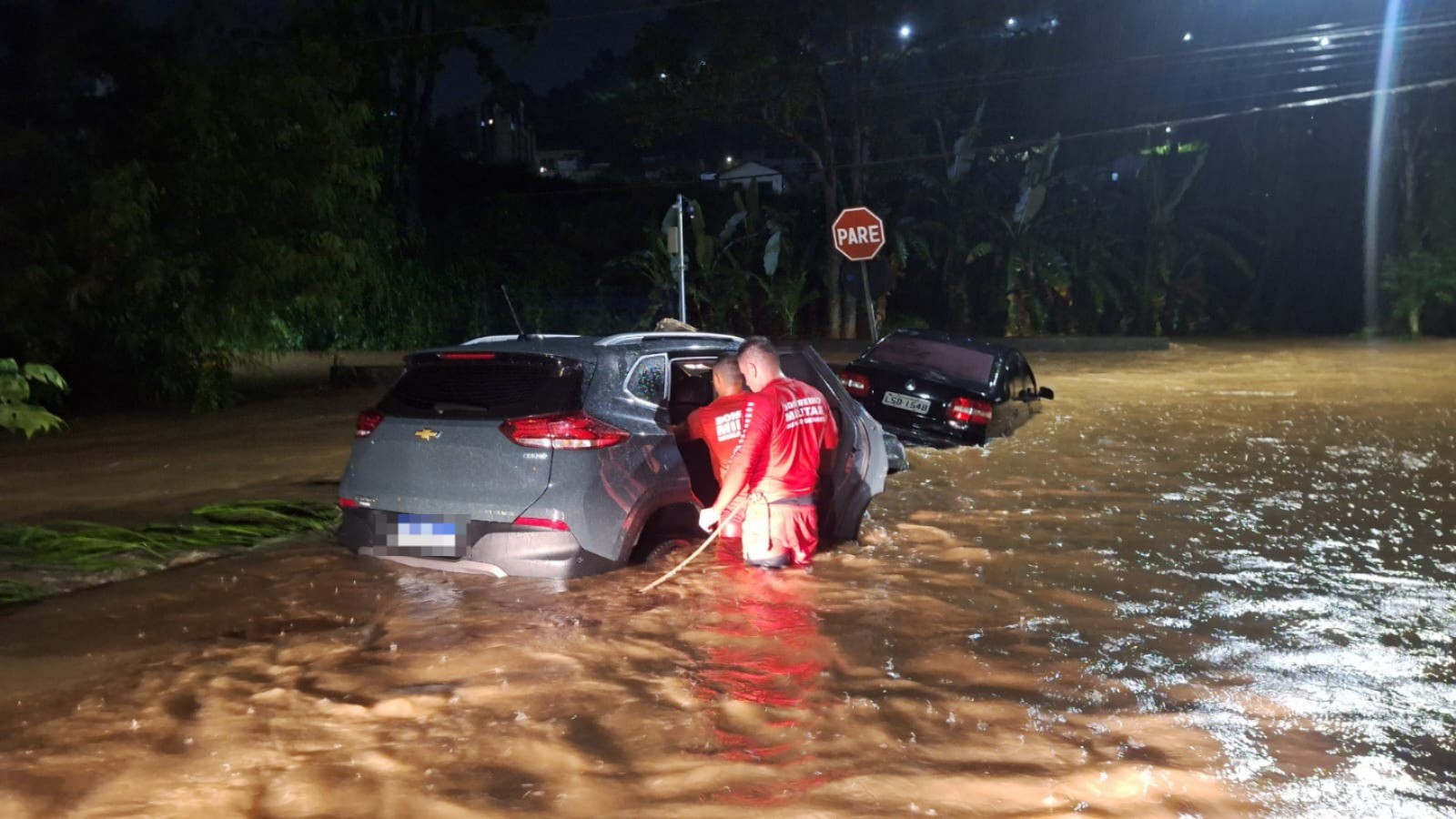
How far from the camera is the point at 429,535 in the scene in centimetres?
634

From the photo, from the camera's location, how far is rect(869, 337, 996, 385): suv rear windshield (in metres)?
13.2

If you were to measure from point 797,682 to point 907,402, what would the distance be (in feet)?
24.9

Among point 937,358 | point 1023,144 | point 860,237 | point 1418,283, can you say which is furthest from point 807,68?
point 937,358

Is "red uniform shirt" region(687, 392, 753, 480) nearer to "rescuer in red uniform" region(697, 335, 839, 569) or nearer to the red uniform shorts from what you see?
"rescuer in red uniform" region(697, 335, 839, 569)

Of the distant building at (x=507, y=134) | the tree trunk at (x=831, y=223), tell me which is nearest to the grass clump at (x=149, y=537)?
the tree trunk at (x=831, y=223)

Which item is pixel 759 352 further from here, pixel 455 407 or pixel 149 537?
pixel 149 537

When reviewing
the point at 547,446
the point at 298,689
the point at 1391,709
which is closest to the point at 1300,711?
the point at 1391,709

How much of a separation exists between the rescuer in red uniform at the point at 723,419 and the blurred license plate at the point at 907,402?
6217mm

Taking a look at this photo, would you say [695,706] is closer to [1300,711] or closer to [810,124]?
[1300,711]

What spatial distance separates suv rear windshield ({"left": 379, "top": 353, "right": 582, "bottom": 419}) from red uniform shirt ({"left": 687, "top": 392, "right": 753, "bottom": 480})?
0.73 metres

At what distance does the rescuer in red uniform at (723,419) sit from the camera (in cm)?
655

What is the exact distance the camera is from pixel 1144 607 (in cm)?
703

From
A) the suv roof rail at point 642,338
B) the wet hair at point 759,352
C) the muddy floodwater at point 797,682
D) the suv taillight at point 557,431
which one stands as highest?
the suv roof rail at point 642,338

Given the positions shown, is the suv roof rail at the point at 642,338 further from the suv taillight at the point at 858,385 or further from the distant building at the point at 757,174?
the distant building at the point at 757,174
